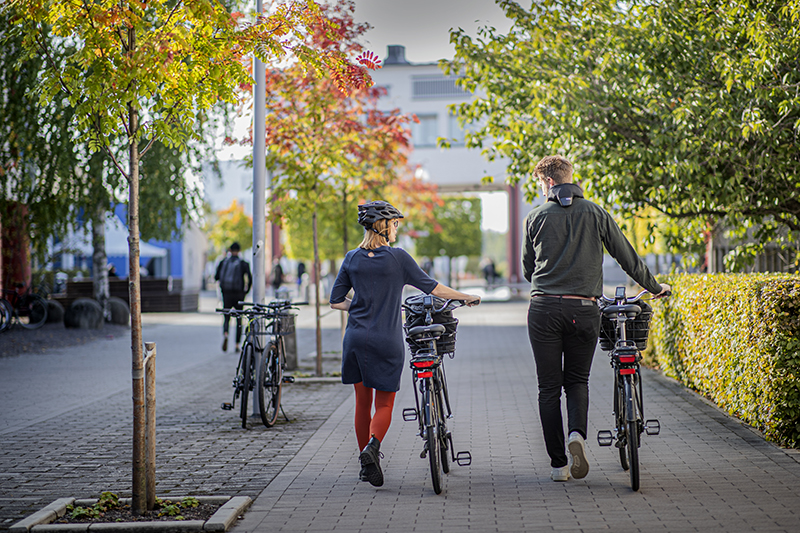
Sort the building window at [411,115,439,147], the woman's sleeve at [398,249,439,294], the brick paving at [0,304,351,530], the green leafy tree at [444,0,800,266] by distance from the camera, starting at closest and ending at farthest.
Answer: the woman's sleeve at [398,249,439,294] < the brick paving at [0,304,351,530] < the green leafy tree at [444,0,800,266] < the building window at [411,115,439,147]

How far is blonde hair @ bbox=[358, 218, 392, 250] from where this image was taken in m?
5.49

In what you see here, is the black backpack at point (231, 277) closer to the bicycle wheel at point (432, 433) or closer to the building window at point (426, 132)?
the bicycle wheel at point (432, 433)

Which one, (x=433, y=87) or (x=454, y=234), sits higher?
(x=433, y=87)

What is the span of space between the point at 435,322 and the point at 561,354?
809 millimetres

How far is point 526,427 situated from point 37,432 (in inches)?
167

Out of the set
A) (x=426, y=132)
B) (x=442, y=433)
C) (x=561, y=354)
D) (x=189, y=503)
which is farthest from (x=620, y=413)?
(x=426, y=132)

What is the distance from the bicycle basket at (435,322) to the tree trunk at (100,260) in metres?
15.8

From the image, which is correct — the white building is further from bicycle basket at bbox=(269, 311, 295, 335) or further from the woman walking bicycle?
the woman walking bicycle

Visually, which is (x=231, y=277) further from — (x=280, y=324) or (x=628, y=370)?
(x=628, y=370)

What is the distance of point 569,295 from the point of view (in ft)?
17.1

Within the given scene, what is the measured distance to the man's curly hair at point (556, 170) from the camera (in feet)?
17.8

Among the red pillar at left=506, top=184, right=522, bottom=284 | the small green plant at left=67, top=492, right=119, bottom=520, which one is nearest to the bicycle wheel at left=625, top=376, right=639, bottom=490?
the small green plant at left=67, top=492, right=119, bottom=520

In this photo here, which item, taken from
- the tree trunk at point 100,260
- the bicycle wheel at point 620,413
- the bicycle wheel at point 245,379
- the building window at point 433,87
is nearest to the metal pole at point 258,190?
the bicycle wheel at point 245,379

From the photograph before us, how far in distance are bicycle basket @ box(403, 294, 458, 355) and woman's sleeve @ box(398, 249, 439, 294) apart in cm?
11
